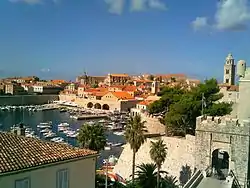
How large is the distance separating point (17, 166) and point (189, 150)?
16440 millimetres

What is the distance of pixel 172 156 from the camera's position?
25.7 metres

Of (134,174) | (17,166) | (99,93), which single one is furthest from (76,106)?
(17,166)

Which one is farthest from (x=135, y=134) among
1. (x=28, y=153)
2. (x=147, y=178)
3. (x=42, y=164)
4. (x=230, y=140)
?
(x=42, y=164)

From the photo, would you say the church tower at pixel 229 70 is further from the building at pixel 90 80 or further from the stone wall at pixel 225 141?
the building at pixel 90 80

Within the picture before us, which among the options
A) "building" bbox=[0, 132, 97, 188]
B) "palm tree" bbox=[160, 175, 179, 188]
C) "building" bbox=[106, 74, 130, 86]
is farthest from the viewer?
"building" bbox=[106, 74, 130, 86]

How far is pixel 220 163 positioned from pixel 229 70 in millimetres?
60692

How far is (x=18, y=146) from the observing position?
1098cm

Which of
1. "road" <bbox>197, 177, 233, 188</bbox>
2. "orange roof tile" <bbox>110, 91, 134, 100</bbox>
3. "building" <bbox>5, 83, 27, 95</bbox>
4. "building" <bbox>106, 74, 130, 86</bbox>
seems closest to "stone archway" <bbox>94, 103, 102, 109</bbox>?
"orange roof tile" <bbox>110, 91, 134, 100</bbox>

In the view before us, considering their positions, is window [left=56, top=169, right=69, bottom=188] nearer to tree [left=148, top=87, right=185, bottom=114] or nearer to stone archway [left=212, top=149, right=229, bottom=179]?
stone archway [left=212, top=149, right=229, bottom=179]

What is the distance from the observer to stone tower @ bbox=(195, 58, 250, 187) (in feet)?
59.1

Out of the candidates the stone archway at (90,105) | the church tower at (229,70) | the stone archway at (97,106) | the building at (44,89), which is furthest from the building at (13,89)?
the church tower at (229,70)

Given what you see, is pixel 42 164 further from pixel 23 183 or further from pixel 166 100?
pixel 166 100

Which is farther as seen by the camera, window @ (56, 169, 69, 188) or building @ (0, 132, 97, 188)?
window @ (56, 169, 69, 188)

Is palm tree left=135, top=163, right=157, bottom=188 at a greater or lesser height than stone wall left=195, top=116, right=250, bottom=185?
lesser
